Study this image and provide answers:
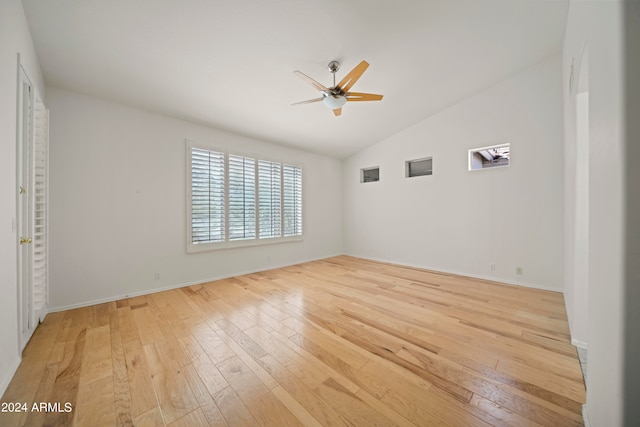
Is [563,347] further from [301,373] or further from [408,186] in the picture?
[408,186]

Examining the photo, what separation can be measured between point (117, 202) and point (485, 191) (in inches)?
234

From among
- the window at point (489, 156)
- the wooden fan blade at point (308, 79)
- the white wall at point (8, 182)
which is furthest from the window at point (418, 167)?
the white wall at point (8, 182)

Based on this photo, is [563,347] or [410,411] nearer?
[410,411]

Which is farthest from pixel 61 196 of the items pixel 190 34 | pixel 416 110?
pixel 416 110

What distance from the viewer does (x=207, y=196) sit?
13.4 ft

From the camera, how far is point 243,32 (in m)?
2.35

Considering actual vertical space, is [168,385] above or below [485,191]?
below

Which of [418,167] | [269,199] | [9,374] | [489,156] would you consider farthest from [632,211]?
[269,199]

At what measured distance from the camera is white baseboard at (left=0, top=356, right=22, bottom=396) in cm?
153

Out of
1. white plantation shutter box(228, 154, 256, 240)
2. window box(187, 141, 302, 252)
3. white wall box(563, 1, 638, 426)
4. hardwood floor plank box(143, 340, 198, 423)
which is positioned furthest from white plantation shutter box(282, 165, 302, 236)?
white wall box(563, 1, 638, 426)

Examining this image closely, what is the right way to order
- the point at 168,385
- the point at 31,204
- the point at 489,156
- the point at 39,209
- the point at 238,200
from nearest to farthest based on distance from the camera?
the point at 168,385 → the point at 31,204 → the point at 39,209 → the point at 238,200 → the point at 489,156

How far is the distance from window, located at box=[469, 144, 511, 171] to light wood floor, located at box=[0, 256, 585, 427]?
7.52 ft

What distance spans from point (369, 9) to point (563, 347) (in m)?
3.65

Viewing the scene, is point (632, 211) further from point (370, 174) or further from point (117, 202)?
point (370, 174)
